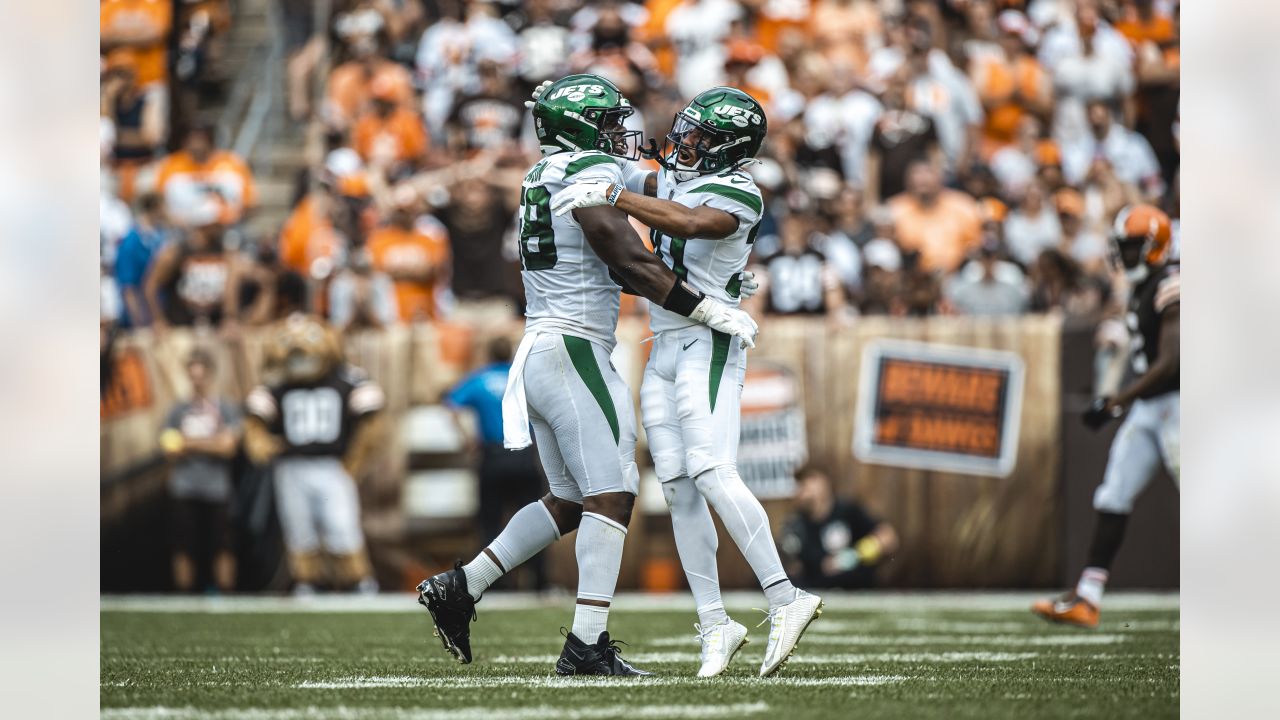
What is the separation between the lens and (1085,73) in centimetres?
1284

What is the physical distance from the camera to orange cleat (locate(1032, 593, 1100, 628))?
8.00 m

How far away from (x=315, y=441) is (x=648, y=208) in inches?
239

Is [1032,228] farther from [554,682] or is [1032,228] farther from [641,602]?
[554,682]

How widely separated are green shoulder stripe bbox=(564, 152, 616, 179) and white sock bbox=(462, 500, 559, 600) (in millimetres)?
1153

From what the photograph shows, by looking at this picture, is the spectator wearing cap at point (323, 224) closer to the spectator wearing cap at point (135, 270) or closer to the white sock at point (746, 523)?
Answer: the spectator wearing cap at point (135, 270)

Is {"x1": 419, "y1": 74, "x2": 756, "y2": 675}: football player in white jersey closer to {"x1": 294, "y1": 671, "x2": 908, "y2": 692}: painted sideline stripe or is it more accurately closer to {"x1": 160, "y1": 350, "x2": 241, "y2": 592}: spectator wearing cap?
{"x1": 294, "y1": 671, "x2": 908, "y2": 692}: painted sideline stripe

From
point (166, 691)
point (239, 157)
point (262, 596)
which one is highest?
point (239, 157)

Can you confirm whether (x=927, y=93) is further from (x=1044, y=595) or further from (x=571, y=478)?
(x=571, y=478)

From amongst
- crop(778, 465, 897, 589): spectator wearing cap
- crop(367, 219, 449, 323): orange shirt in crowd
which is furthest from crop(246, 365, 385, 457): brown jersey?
crop(778, 465, 897, 589): spectator wearing cap

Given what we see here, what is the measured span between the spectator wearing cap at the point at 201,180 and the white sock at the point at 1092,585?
7.12 metres

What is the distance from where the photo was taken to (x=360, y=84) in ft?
45.6
